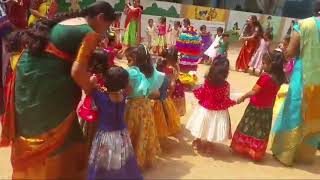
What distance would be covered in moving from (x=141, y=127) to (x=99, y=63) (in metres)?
0.86

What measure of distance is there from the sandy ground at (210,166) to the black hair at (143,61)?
3.39ft

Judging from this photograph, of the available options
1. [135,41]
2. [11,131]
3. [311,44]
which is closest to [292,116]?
[311,44]

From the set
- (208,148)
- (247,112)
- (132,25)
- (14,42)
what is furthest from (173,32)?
(14,42)

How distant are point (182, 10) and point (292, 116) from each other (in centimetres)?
1223

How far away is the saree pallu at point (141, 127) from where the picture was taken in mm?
4668

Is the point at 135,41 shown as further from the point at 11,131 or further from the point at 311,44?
the point at 11,131

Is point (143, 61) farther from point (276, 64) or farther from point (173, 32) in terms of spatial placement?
point (173, 32)

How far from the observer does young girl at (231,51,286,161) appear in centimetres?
523

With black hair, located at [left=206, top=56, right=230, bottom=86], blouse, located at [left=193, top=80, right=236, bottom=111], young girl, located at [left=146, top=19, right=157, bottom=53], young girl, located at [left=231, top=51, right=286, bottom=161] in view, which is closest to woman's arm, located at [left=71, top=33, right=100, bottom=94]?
black hair, located at [left=206, top=56, right=230, bottom=86]

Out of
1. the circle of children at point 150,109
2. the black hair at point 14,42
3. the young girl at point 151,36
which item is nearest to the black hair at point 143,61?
the circle of children at point 150,109

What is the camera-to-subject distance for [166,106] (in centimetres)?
554

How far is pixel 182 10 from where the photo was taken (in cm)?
1716

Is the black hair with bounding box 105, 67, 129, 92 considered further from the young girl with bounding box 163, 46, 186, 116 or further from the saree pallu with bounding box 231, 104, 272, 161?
the saree pallu with bounding box 231, 104, 272, 161

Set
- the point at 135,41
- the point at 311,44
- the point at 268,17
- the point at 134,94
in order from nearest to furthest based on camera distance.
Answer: the point at 134,94 → the point at 311,44 → the point at 135,41 → the point at 268,17
